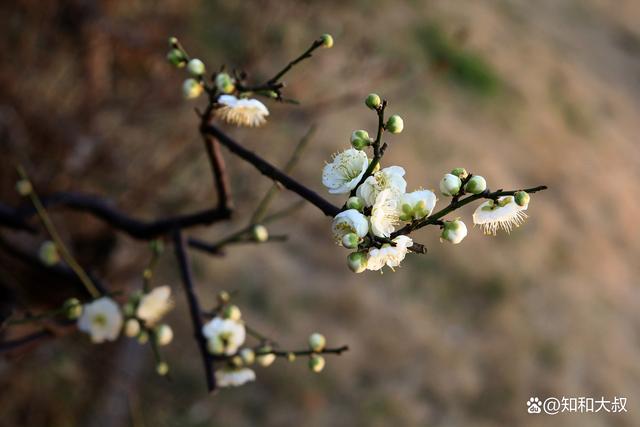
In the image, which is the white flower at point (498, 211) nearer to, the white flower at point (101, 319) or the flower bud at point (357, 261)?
the flower bud at point (357, 261)

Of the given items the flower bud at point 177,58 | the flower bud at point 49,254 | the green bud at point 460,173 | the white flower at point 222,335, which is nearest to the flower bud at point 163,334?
the white flower at point 222,335

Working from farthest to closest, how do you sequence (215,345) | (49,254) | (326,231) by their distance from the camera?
(326,231), (49,254), (215,345)

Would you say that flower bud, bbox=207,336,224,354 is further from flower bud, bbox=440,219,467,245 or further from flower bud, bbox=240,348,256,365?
flower bud, bbox=440,219,467,245

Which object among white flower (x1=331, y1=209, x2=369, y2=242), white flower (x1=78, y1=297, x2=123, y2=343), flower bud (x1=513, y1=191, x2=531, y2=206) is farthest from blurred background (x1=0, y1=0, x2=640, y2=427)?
flower bud (x1=513, y1=191, x2=531, y2=206)

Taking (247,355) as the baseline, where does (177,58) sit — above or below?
above

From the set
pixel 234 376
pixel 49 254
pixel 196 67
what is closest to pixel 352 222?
pixel 196 67

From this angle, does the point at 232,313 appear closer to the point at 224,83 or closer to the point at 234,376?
the point at 234,376
